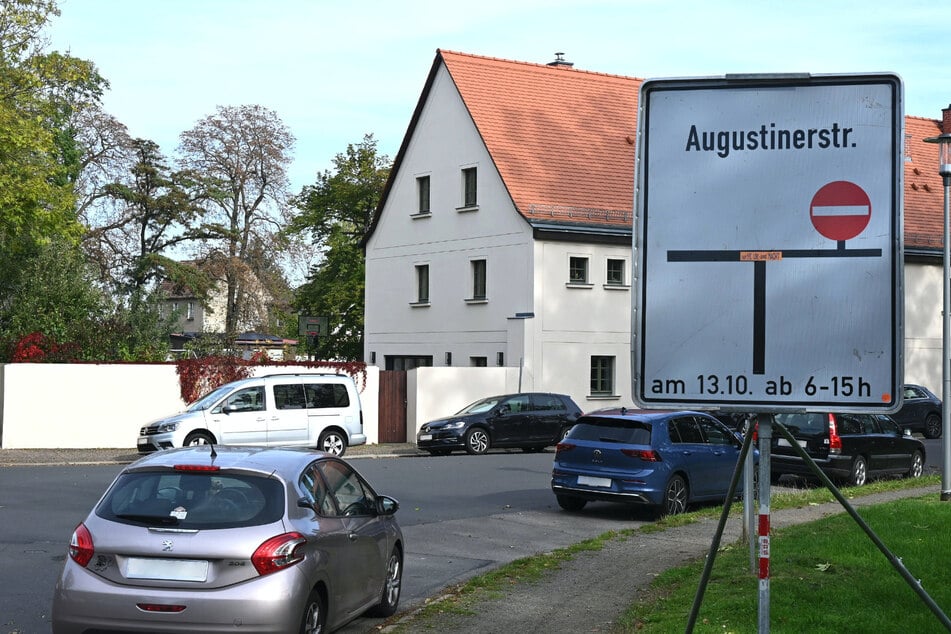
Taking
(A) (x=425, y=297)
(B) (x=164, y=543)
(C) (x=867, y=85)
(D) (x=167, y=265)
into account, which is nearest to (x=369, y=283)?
(A) (x=425, y=297)

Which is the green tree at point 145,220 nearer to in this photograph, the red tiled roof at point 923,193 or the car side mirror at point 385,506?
the red tiled roof at point 923,193

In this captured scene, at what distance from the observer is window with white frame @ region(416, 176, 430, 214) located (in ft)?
144

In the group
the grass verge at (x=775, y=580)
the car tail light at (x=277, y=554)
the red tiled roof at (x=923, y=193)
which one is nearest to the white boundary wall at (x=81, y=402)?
the grass verge at (x=775, y=580)

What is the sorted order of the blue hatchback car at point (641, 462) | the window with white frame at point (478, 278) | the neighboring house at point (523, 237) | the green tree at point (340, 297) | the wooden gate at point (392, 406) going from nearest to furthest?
the blue hatchback car at point (641, 462) < the wooden gate at point (392, 406) < the neighboring house at point (523, 237) < the window with white frame at point (478, 278) < the green tree at point (340, 297)

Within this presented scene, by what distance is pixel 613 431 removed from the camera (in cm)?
1770

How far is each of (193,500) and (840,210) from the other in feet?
15.9

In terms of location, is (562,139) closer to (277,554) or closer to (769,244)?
(277,554)

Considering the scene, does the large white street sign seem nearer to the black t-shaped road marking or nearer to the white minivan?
the black t-shaped road marking

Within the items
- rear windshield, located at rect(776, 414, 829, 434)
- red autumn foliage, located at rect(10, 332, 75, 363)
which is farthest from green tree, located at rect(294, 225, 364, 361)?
rear windshield, located at rect(776, 414, 829, 434)

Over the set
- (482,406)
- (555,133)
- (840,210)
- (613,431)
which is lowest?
(482,406)

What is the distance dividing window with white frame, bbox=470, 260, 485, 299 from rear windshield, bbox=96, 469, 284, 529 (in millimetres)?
32235

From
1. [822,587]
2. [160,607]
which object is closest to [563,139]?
[822,587]

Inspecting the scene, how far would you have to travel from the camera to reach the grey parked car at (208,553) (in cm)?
779

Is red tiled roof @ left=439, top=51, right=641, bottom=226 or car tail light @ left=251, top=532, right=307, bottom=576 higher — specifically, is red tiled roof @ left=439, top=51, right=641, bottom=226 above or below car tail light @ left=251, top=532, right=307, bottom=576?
above
